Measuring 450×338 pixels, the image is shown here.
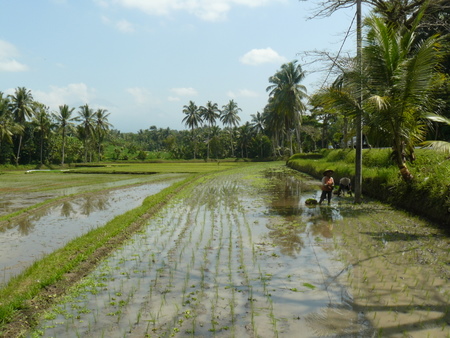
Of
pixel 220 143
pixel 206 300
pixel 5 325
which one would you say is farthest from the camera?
pixel 220 143

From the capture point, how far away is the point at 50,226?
10.0m

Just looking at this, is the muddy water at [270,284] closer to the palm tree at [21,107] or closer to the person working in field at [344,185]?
the person working in field at [344,185]

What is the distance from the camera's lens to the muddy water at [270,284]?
3686 mm

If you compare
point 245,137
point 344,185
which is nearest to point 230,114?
point 245,137

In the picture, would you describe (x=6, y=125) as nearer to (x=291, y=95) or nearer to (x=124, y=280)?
(x=291, y=95)

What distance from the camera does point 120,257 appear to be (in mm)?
6320

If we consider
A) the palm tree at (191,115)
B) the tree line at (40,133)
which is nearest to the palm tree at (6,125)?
the tree line at (40,133)

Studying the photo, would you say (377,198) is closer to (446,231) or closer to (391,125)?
(391,125)

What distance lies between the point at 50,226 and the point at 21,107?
43129 mm

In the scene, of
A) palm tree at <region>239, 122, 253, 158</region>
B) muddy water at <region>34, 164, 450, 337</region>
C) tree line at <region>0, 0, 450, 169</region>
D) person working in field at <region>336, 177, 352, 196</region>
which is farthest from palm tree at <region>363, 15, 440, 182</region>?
palm tree at <region>239, 122, 253, 158</region>

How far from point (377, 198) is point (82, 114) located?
49.6 m

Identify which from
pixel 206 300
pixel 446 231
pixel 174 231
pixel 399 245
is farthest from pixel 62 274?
pixel 446 231

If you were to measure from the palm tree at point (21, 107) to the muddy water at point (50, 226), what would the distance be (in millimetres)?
36388

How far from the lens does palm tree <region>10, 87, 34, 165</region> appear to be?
4627cm
